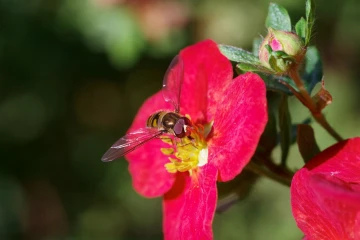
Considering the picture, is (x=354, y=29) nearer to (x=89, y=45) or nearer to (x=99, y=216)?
(x=89, y=45)

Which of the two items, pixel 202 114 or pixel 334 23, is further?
pixel 334 23

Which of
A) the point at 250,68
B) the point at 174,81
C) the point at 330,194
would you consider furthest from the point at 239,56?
the point at 330,194

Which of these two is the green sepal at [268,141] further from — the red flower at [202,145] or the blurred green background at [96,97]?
the blurred green background at [96,97]

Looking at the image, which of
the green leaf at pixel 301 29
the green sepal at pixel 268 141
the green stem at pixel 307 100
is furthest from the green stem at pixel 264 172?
the green leaf at pixel 301 29

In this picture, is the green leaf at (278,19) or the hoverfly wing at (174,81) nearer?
the green leaf at (278,19)

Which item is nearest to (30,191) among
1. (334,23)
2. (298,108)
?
(298,108)

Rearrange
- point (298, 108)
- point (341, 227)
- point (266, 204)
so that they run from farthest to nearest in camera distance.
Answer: point (266, 204)
point (298, 108)
point (341, 227)
